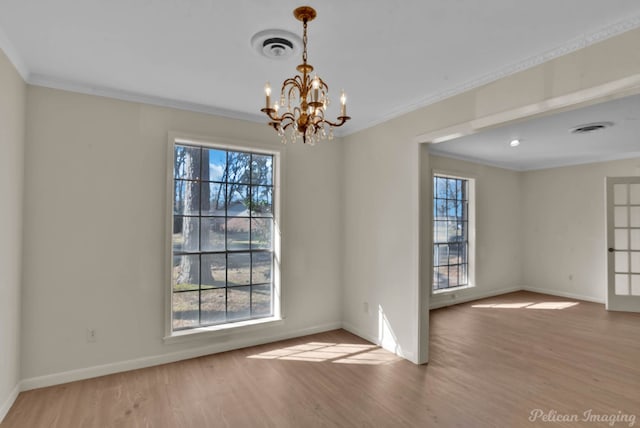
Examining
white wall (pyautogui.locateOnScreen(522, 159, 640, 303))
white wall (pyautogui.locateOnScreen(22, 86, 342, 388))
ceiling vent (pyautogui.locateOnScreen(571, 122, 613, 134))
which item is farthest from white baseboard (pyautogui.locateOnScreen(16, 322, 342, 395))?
white wall (pyautogui.locateOnScreen(522, 159, 640, 303))

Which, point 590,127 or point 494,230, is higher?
point 590,127

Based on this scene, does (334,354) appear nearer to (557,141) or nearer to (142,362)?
(142,362)

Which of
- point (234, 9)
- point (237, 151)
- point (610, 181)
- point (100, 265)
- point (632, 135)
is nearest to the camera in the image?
point (234, 9)

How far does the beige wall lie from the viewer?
7.32 ft

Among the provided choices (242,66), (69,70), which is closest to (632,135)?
(242,66)

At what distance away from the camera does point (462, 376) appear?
3176mm

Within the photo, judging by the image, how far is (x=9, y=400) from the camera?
8.43ft

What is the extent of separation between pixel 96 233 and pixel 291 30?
256 centimetres

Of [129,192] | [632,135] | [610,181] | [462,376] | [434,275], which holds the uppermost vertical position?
[632,135]

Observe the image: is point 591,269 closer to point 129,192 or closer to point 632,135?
point 632,135

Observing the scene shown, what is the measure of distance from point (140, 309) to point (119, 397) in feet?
2.65

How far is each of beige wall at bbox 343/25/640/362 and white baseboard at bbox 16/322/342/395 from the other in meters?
1.08

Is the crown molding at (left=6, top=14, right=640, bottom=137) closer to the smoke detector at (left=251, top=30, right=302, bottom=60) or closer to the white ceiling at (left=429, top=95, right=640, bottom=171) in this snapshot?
the white ceiling at (left=429, top=95, right=640, bottom=171)
